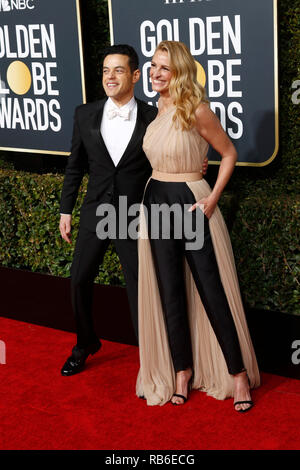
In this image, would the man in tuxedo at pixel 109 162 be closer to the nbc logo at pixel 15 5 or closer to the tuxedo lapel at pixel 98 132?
the tuxedo lapel at pixel 98 132

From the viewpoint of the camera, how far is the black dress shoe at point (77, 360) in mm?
4602

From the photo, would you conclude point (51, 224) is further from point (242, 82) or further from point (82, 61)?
point (242, 82)

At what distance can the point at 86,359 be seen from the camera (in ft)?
A: 15.9

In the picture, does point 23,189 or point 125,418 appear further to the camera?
point 23,189

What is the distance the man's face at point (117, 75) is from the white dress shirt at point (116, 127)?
88 mm

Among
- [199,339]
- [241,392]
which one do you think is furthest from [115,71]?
[241,392]

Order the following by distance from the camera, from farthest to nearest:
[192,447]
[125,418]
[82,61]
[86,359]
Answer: [82,61]
[86,359]
[125,418]
[192,447]

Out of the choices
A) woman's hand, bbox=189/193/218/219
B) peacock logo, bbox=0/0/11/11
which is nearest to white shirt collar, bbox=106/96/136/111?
woman's hand, bbox=189/193/218/219

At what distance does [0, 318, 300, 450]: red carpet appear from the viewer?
3725mm

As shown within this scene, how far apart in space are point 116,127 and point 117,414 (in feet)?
5.32

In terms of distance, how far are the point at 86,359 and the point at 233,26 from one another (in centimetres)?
234
